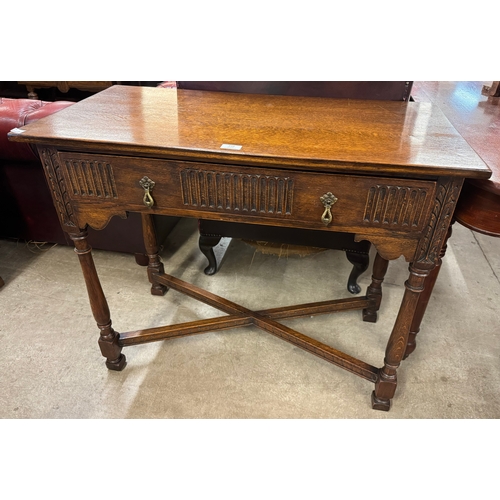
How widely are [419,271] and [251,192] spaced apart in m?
0.60

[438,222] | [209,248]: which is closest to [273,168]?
[438,222]

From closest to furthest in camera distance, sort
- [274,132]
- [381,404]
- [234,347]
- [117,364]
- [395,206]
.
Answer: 1. [395,206]
2. [274,132]
3. [381,404]
4. [117,364]
5. [234,347]

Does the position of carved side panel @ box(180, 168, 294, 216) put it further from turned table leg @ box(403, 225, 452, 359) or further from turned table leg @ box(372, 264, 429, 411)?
turned table leg @ box(403, 225, 452, 359)

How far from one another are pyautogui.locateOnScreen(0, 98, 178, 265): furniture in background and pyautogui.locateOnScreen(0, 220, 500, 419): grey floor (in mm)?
130

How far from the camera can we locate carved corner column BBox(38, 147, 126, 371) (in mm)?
1277

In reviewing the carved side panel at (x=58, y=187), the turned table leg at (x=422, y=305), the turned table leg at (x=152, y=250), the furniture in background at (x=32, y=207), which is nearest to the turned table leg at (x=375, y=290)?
the turned table leg at (x=422, y=305)

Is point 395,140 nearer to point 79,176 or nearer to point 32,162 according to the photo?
point 79,176

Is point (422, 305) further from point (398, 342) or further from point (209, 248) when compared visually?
point (209, 248)

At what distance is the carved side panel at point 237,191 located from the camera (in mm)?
1171

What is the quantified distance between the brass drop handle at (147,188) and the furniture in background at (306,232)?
835mm

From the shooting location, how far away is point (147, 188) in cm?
123

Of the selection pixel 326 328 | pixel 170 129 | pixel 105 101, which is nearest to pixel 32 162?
pixel 105 101

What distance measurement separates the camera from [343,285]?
226 cm

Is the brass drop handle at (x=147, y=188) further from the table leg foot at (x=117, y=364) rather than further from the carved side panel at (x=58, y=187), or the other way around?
the table leg foot at (x=117, y=364)
